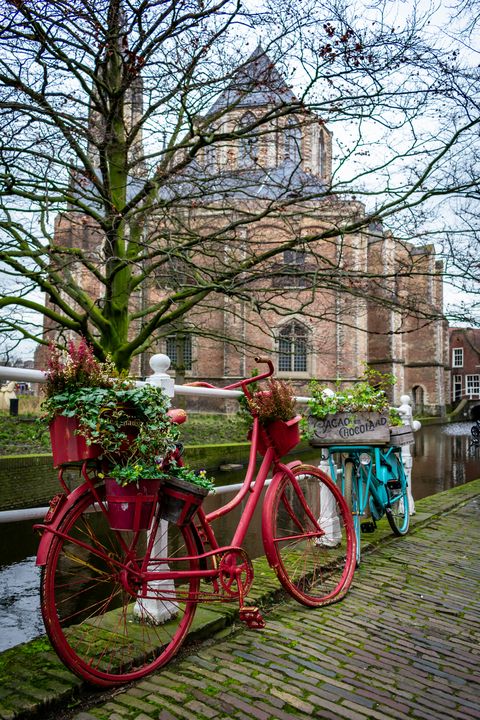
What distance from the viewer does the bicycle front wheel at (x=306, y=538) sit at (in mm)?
3184

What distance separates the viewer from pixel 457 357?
2387 inches

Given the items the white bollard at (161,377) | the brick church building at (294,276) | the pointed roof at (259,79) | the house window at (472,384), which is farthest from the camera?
the house window at (472,384)

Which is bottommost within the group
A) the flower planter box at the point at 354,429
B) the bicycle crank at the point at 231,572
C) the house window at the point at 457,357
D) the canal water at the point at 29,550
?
the canal water at the point at 29,550

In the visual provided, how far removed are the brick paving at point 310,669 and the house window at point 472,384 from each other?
58627mm

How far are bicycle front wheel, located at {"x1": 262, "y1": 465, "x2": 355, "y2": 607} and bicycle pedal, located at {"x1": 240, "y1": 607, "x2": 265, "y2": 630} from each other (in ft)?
1.26

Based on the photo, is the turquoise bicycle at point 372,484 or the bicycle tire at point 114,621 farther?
the turquoise bicycle at point 372,484

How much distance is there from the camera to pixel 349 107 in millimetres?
6883

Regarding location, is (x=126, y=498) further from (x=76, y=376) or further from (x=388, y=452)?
(x=388, y=452)

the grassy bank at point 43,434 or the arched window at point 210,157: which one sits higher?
the arched window at point 210,157

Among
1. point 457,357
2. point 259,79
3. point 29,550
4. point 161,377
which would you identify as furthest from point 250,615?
point 457,357

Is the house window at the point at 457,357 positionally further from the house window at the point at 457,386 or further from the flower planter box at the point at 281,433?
the flower planter box at the point at 281,433

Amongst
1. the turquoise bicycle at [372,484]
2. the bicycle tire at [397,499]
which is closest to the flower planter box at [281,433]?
the turquoise bicycle at [372,484]

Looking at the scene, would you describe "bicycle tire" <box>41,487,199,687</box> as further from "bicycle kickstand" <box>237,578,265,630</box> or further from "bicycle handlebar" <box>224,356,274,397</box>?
"bicycle handlebar" <box>224,356,274,397</box>

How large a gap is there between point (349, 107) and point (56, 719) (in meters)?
6.64
